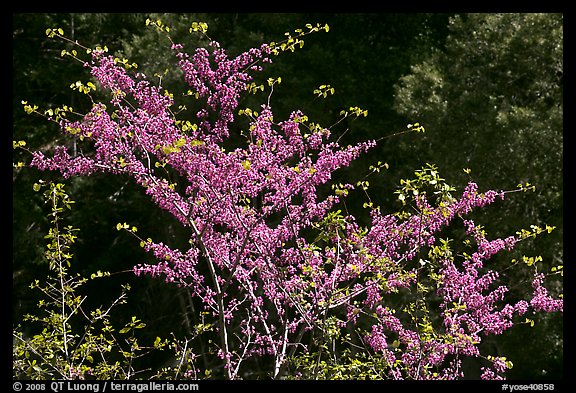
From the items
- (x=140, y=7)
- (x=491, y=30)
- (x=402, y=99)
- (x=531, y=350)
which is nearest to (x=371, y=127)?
(x=402, y=99)

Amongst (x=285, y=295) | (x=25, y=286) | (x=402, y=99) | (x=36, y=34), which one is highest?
(x=285, y=295)

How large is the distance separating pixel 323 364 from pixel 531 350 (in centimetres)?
424

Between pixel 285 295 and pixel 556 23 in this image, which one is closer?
pixel 285 295

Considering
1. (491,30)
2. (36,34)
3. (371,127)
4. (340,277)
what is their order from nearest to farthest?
(340,277) → (491,30) → (371,127) → (36,34)

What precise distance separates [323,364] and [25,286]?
25.2 feet

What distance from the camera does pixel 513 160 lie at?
318 inches

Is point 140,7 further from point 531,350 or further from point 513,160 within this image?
point 531,350

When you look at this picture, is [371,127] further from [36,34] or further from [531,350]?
[36,34]

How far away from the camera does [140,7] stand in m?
5.88

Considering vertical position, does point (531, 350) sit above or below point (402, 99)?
below

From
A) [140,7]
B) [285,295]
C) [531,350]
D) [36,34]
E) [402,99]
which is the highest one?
[140,7]

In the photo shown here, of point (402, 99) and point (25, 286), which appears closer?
point (402, 99)

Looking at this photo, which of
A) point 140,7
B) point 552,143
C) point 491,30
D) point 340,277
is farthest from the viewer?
point 491,30

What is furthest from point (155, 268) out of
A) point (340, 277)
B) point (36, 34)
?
point (36, 34)
